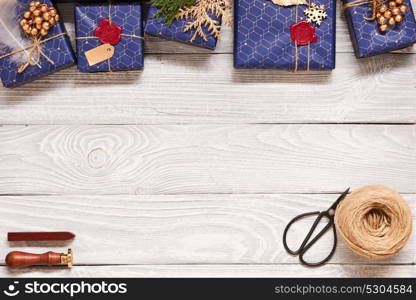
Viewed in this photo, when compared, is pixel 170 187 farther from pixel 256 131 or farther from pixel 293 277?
pixel 293 277

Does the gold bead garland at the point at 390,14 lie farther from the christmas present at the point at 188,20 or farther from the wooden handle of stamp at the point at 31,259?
the wooden handle of stamp at the point at 31,259

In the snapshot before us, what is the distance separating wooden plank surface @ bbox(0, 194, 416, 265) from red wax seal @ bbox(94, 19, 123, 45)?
347 millimetres

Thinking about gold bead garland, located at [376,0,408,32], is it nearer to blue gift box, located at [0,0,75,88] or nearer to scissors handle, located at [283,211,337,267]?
scissors handle, located at [283,211,337,267]

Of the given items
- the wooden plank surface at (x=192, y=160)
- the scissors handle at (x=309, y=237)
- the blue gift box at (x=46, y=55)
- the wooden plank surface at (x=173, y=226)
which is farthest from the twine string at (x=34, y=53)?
the scissors handle at (x=309, y=237)

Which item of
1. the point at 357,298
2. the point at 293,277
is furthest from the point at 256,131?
the point at 357,298

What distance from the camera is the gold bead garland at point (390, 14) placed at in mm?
1288

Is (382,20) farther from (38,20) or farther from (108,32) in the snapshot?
(38,20)

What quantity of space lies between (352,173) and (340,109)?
0.15 meters

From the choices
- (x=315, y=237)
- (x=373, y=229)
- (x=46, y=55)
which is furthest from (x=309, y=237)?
(x=46, y=55)

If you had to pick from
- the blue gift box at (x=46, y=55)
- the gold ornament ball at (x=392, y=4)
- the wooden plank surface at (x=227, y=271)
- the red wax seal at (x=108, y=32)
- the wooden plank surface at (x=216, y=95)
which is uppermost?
the gold ornament ball at (x=392, y=4)

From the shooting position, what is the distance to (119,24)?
131 centimetres

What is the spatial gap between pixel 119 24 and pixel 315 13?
0.42 metres

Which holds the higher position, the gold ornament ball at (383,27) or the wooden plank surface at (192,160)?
the gold ornament ball at (383,27)

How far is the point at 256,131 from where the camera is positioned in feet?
4.49
